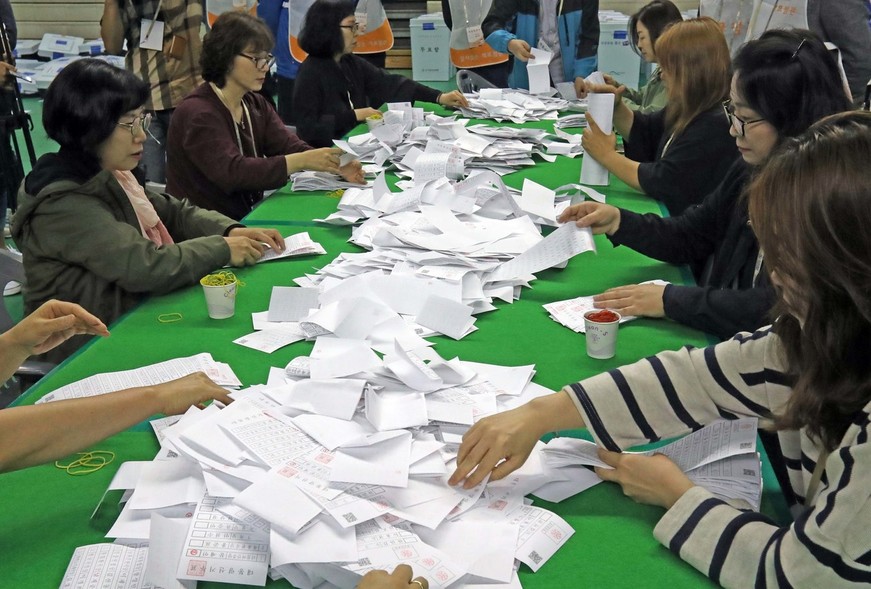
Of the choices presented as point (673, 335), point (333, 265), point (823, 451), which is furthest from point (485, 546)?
point (333, 265)

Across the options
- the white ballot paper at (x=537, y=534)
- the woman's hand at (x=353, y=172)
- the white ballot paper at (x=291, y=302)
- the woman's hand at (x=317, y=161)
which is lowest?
the white ballot paper at (x=537, y=534)

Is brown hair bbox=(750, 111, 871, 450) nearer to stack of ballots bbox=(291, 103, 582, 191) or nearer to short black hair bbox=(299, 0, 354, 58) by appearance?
stack of ballots bbox=(291, 103, 582, 191)

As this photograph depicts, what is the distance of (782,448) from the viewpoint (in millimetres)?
1302

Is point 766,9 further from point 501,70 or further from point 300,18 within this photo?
point 300,18

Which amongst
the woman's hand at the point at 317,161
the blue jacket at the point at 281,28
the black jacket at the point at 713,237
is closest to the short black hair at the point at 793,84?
the black jacket at the point at 713,237

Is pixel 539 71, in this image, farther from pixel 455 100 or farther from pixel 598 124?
pixel 598 124

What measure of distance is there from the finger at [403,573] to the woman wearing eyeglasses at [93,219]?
50.6 inches

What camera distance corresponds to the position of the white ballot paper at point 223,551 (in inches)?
43.1

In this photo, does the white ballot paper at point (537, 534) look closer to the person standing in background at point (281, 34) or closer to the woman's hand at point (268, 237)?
the woman's hand at point (268, 237)

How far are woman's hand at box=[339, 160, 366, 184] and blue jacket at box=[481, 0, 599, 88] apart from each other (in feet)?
6.41

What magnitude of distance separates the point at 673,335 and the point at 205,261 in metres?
1.23

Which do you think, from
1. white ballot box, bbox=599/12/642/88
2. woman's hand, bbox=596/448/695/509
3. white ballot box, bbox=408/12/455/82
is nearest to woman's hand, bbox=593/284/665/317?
woman's hand, bbox=596/448/695/509

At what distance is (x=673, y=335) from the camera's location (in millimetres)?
1853

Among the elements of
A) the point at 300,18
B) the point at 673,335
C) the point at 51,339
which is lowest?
the point at 673,335
